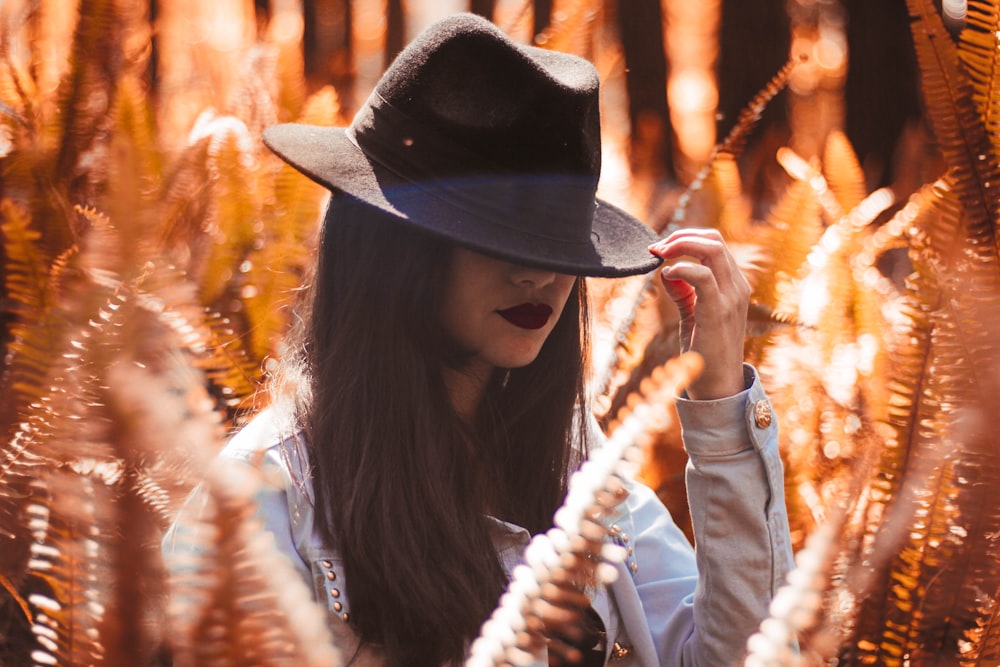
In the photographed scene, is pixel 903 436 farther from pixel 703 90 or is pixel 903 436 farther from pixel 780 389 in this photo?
pixel 703 90

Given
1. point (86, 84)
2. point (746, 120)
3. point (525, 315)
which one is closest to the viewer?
point (525, 315)

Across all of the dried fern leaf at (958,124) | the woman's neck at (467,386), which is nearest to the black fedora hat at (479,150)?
the woman's neck at (467,386)

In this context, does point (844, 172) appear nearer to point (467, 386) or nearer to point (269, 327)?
point (467, 386)

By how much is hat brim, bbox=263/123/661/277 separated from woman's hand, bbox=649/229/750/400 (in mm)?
36

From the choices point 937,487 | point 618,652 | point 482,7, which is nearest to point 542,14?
point 482,7

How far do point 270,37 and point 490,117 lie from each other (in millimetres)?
880

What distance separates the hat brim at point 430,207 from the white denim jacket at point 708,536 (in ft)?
0.63

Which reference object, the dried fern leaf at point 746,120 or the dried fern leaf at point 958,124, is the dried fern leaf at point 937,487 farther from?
the dried fern leaf at point 746,120

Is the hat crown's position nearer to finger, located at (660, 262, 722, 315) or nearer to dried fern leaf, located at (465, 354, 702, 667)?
finger, located at (660, 262, 722, 315)

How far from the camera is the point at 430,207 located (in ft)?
2.83

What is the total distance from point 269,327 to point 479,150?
0.37 meters

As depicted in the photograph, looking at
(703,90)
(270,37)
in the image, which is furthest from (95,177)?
(703,90)

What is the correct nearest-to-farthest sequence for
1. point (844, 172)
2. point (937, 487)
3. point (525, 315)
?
point (937, 487)
point (525, 315)
point (844, 172)

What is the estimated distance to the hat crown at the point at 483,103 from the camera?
0.87 meters
